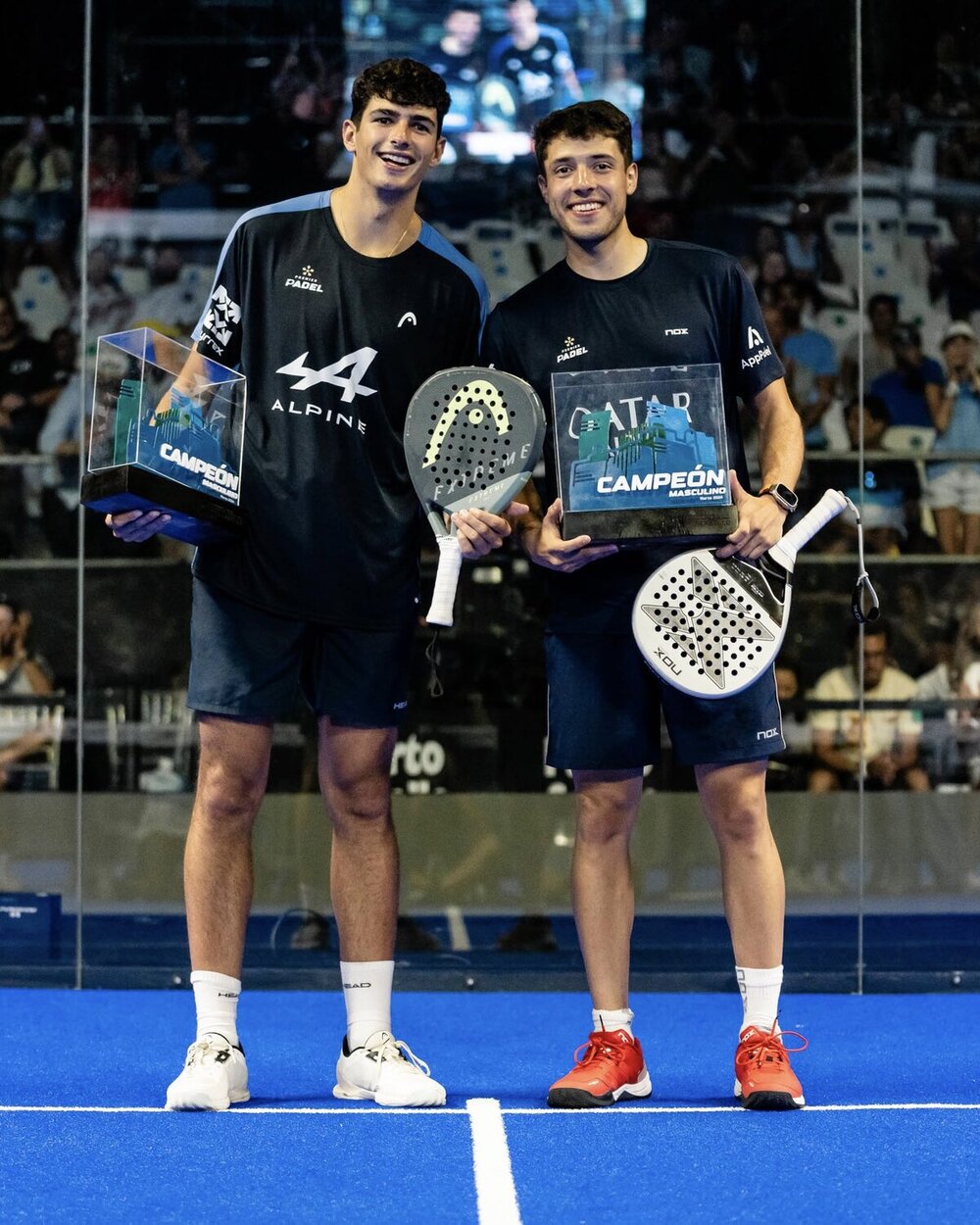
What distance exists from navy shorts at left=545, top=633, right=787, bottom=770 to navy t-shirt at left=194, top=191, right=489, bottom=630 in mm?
382

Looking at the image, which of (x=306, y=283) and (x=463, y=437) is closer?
(x=463, y=437)

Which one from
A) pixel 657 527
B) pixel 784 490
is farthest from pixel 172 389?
pixel 784 490

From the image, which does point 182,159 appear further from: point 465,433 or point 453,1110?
point 453,1110

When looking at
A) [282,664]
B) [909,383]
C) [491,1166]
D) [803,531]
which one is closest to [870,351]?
[909,383]

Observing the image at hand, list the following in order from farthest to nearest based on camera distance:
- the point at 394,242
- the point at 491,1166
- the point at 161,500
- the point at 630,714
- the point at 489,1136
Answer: the point at 394,242 < the point at 630,714 < the point at 161,500 < the point at 489,1136 < the point at 491,1166

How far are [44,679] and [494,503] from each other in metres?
2.58

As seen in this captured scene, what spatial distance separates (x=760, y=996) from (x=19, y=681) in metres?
2.92

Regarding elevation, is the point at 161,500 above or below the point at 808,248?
below

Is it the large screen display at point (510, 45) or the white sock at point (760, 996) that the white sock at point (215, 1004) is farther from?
the large screen display at point (510, 45)

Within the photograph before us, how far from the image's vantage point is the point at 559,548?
348 cm

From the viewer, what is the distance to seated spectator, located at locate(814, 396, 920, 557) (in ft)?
18.2

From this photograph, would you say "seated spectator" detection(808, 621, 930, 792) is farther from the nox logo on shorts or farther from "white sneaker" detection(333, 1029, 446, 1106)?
the nox logo on shorts

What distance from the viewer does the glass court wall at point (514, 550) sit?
552 centimetres

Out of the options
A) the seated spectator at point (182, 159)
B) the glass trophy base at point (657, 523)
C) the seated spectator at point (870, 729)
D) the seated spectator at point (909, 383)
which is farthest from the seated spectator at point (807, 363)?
the glass trophy base at point (657, 523)
